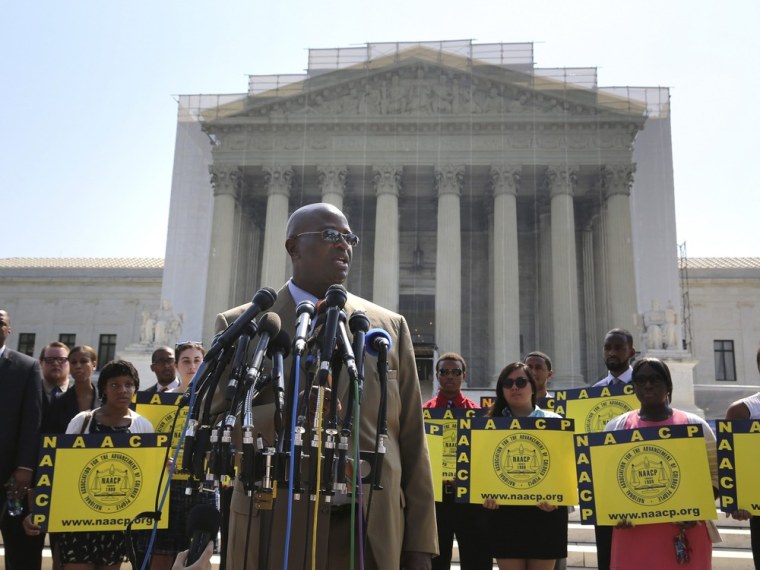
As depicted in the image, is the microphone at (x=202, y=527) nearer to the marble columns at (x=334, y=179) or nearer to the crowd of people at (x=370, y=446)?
the crowd of people at (x=370, y=446)

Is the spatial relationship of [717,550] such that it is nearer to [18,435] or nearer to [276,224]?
[18,435]

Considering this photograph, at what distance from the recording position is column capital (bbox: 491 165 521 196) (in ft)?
115

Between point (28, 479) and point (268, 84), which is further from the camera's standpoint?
point (268, 84)

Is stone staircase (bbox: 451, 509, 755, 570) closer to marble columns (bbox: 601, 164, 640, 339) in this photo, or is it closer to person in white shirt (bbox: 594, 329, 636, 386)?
person in white shirt (bbox: 594, 329, 636, 386)

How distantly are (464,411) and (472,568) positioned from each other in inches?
61.1

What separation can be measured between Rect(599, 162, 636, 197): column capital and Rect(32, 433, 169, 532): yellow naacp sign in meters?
32.6

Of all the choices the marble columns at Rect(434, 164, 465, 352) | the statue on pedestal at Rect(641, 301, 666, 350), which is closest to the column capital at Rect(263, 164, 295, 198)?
the marble columns at Rect(434, 164, 465, 352)

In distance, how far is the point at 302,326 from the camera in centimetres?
266

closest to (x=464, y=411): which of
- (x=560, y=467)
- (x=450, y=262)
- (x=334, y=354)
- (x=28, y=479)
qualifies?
(x=560, y=467)

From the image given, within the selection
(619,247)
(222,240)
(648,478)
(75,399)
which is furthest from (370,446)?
(222,240)

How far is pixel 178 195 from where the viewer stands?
123 ft

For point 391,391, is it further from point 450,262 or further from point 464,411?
point 450,262

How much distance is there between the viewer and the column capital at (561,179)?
3491cm

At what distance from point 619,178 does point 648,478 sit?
32.0m
